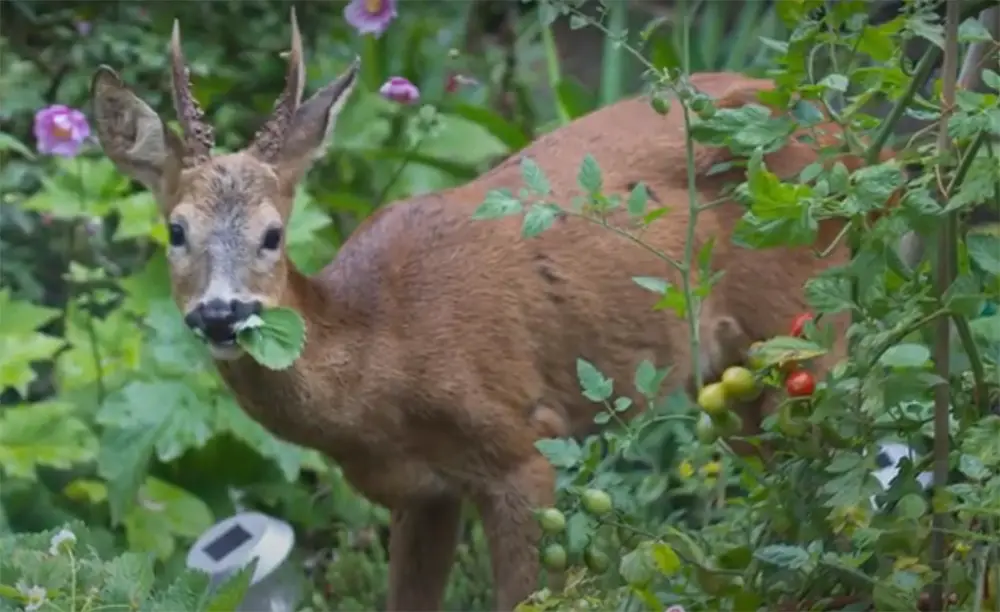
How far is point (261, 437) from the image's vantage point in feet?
12.0

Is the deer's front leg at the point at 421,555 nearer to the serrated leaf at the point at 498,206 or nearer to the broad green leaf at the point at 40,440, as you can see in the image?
the broad green leaf at the point at 40,440

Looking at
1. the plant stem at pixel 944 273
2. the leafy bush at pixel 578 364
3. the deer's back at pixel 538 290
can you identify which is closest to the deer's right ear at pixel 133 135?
the deer's back at pixel 538 290

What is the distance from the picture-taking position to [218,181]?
263 cm

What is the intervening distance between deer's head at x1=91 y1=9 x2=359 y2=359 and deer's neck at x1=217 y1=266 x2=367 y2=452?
0.13m

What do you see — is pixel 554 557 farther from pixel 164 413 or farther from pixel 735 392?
pixel 164 413

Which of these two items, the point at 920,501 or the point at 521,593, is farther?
the point at 521,593

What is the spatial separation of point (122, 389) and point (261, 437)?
301 millimetres

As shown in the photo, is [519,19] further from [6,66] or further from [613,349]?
[613,349]

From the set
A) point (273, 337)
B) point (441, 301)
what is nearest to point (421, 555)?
point (441, 301)

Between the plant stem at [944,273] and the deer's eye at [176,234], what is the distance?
117 cm

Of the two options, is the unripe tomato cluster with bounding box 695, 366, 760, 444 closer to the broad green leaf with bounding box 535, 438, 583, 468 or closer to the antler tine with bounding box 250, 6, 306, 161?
the broad green leaf with bounding box 535, 438, 583, 468

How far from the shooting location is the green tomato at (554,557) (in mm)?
2117

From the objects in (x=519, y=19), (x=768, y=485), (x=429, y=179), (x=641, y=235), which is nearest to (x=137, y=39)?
(x=429, y=179)

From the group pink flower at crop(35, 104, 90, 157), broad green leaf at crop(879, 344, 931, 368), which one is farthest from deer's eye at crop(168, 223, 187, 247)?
broad green leaf at crop(879, 344, 931, 368)
